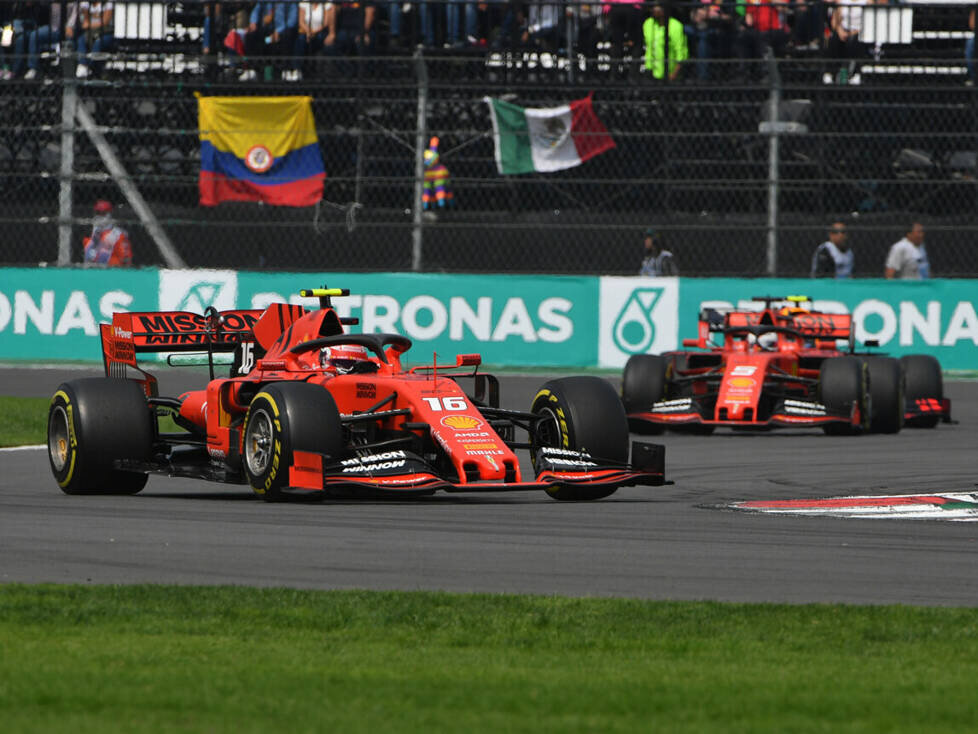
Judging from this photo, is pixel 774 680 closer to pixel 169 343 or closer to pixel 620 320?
pixel 169 343

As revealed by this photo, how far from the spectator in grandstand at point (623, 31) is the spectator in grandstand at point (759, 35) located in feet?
3.86

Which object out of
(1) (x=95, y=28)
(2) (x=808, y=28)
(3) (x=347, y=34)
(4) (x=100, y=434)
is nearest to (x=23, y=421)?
(4) (x=100, y=434)

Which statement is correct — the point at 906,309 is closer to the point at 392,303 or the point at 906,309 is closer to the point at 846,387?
the point at 846,387

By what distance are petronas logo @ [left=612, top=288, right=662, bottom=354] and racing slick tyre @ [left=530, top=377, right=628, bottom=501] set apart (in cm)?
1066

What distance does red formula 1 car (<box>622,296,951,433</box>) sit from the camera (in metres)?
16.2

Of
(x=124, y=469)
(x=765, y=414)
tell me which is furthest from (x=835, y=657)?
(x=765, y=414)

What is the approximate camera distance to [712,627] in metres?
6.68

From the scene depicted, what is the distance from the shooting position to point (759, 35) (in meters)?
23.0

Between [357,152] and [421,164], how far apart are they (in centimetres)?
93

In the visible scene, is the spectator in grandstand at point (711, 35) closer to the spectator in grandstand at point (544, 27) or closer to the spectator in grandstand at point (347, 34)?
the spectator in grandstand at point (544, 27)

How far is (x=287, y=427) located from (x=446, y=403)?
98 cm

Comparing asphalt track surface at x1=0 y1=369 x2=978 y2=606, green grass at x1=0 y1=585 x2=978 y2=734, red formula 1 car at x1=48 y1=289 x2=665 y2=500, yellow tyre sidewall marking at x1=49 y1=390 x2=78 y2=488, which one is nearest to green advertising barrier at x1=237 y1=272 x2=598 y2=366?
asphalt track surface at x1=0 y1=369 x2=978 y2=606

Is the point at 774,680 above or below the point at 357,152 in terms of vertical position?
below

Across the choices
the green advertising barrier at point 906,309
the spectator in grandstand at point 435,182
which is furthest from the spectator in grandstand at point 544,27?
the green advertising barrier at point 906,309
